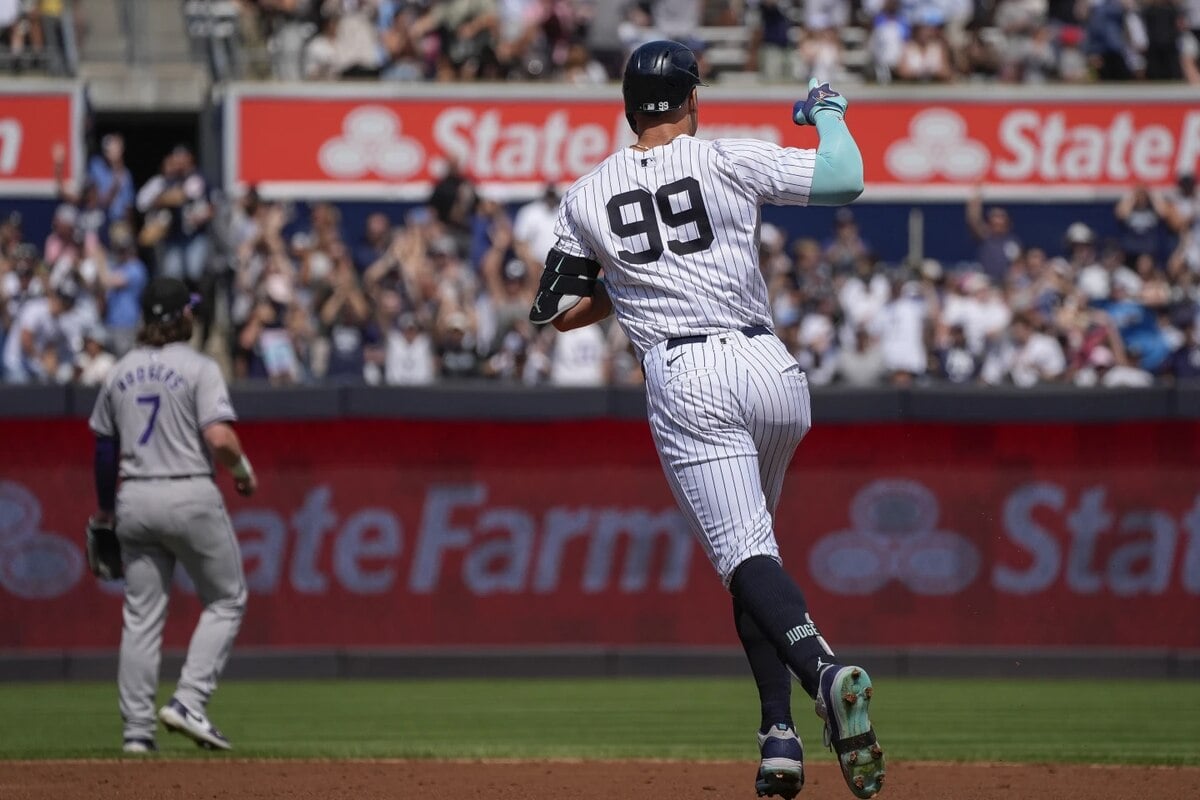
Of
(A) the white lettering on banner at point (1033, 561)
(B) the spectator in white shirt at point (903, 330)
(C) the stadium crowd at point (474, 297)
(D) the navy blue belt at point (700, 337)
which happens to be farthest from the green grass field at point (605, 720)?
(B) the spectator in white shirt at point (903, 330)

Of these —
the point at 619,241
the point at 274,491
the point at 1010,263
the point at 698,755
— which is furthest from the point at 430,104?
the point at 619,241

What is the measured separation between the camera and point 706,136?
1855 cm

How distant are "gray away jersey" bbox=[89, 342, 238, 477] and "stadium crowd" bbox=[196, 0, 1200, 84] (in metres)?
10.8

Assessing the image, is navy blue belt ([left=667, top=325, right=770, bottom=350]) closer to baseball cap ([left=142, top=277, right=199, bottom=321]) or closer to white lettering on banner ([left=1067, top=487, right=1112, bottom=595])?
baseball cap ([left=142, top=277, right=199, bottom=321])

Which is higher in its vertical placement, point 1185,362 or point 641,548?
point 1185,362

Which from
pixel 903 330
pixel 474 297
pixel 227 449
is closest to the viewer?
pixel 227 449

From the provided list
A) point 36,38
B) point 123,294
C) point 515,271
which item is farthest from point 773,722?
point 36,38

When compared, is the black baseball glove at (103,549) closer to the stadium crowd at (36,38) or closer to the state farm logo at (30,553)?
the state farm logo at (30,553)

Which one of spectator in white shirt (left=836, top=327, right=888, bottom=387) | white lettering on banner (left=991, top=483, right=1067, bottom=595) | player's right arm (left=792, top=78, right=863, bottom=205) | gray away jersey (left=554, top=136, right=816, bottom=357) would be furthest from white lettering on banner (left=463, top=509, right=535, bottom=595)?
player's right arm (left=792, top=78, right=863, bottom=205)

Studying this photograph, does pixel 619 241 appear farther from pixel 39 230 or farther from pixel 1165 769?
pixel 39 230

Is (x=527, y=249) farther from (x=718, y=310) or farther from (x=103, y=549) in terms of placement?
(x=718, y=310)

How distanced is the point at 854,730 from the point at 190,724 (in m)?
3.98

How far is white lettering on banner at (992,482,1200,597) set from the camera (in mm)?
12516

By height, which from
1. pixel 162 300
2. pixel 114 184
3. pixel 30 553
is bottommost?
pixel 30 553
